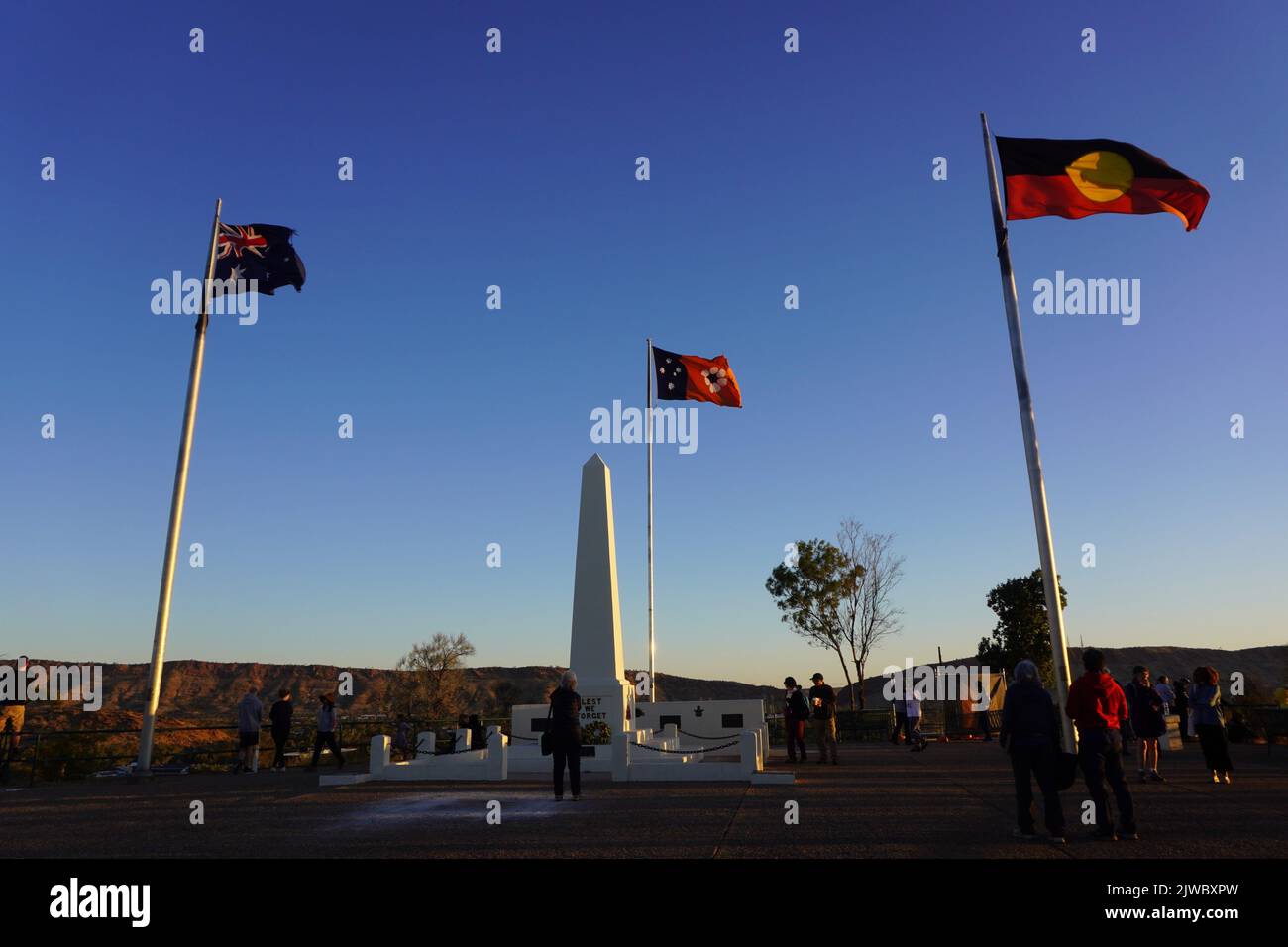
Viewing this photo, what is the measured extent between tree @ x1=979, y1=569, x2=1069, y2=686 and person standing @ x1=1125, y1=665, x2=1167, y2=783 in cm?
3510

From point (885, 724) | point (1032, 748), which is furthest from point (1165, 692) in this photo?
point (1032, 748)

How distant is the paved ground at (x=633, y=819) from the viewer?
8.02 meters

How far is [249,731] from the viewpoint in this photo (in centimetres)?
1808

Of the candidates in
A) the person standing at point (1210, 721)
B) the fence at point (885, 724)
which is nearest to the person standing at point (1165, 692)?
the person standing at point (1210, 721)

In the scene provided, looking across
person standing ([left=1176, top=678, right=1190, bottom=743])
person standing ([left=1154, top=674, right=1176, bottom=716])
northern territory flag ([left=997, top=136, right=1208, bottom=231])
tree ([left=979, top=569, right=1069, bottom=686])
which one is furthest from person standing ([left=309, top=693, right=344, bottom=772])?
tree ([left=979, top=569, right=1069, bottom=686])

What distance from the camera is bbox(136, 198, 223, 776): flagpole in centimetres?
1603

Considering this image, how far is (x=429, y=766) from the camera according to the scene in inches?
645

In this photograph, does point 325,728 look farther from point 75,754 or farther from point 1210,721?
point 1210,721

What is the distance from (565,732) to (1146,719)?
8.59m

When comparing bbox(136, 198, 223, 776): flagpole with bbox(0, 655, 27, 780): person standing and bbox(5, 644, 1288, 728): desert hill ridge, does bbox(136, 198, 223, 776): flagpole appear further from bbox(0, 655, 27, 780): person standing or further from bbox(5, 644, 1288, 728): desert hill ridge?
bbox(5, 644, 1288, 728): desert hill ridge

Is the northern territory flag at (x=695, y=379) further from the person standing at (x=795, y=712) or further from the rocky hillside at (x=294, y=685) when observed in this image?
the rocky hillside at (x=294, y=685)
